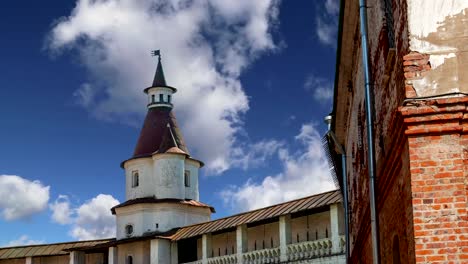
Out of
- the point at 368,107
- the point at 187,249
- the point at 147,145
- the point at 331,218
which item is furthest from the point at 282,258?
the point at 368,107

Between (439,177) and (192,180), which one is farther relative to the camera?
(192,180)

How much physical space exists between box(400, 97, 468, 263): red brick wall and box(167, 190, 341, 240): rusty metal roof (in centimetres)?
2473

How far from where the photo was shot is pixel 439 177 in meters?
7.89

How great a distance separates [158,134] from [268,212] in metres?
14.9

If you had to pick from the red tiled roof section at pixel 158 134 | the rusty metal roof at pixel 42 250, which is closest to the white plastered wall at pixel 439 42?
the red tiled roof section at pixel 158 134

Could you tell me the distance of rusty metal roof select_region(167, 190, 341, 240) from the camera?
1341 inches

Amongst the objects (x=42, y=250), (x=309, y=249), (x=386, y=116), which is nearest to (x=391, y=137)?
(x=386, y=116)

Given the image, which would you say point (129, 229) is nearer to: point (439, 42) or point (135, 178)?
point (135, 178)

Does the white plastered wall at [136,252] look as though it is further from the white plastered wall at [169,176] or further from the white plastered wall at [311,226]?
the white plastered wall at [311,226]

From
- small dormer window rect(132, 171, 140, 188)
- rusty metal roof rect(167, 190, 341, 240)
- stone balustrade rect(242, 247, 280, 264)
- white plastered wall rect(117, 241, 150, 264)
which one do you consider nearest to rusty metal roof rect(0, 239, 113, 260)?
white plastered wall rect(117, 241, 150, 264)

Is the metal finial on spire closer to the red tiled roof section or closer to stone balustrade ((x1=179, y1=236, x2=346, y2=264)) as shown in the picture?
the red tiled roof section

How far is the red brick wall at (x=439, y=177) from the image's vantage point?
7758 millimetres

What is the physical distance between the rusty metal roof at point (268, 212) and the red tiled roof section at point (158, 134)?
25.1ft

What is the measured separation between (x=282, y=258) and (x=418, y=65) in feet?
93.3
